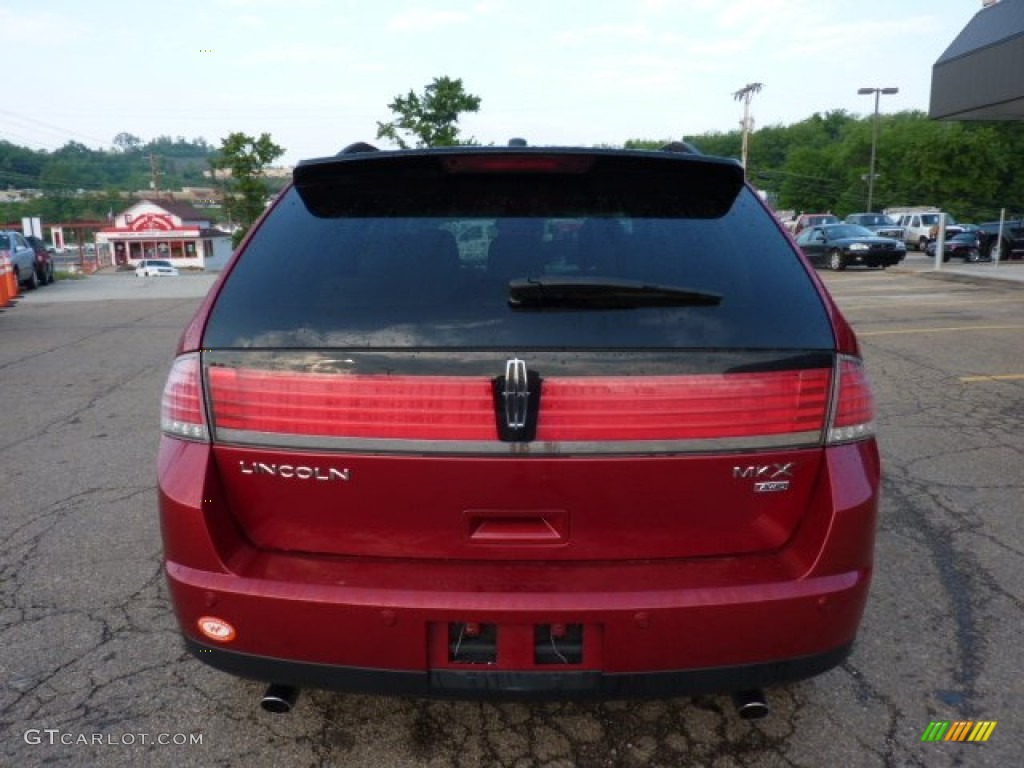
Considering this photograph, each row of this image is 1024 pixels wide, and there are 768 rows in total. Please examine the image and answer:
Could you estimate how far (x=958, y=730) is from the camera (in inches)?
95.8

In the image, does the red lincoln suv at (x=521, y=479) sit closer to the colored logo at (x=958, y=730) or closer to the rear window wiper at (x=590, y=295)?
the rear window wiper at (x=590, y=295)

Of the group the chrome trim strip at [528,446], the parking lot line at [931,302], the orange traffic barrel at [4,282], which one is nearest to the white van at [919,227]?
the parking lot line at [931,302]

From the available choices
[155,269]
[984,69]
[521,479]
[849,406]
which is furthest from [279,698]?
[155,269]

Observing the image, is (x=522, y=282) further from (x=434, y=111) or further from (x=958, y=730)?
(x=434, y=111)

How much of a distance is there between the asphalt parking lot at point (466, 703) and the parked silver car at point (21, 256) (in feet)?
61.2

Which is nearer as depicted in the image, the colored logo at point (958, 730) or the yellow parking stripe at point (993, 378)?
the colored logo at point (958, 730)

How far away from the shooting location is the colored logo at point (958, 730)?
7.87ft

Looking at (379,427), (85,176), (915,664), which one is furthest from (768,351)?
(85,176)

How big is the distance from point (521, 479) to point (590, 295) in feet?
1.60

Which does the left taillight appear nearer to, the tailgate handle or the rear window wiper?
the tailgate handle

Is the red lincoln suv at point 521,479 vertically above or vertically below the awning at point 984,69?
below

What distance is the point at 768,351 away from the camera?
1965 mm

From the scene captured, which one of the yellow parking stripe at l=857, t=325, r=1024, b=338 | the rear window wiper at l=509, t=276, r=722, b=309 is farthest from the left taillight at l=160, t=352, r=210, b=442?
the yellow parking stripe at l=857, t=325, r=1024, b=338

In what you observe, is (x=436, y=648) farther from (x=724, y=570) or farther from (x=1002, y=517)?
(x=1002, y=517)
